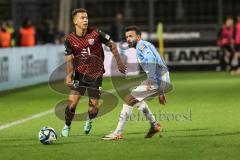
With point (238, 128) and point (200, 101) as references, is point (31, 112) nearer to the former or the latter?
point (200, 101)

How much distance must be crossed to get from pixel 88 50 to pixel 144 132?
5.30 ft

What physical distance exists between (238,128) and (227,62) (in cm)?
1895

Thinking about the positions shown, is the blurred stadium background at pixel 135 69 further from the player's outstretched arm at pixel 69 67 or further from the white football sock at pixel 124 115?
the player's outstretched arm at pixel 69 67

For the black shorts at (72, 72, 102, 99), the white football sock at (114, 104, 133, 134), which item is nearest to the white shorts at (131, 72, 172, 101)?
the white football sock at (114, 104, 133, 134)

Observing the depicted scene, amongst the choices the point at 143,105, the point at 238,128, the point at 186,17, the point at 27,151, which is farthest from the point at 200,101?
the point at 186,17

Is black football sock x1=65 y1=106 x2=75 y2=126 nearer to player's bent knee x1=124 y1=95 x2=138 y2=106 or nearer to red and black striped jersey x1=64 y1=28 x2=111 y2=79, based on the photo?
red and black striped jersey x1=64 y1=28 x2=111 y2=79

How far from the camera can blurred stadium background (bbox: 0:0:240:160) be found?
10.9 metres

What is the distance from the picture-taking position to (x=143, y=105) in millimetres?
11875

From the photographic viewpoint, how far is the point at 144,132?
12789mm

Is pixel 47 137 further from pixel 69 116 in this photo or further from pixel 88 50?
pixel 88 50

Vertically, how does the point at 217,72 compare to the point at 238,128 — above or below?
below

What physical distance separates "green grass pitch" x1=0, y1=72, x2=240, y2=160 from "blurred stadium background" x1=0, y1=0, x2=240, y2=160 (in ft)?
0.05

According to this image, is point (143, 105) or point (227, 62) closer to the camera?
point (143, 105)

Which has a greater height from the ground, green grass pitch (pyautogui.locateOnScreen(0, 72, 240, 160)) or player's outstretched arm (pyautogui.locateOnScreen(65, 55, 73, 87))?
player's outstretched arm (pyautogui.locateOnScreen(65, 55, 73, 87))
